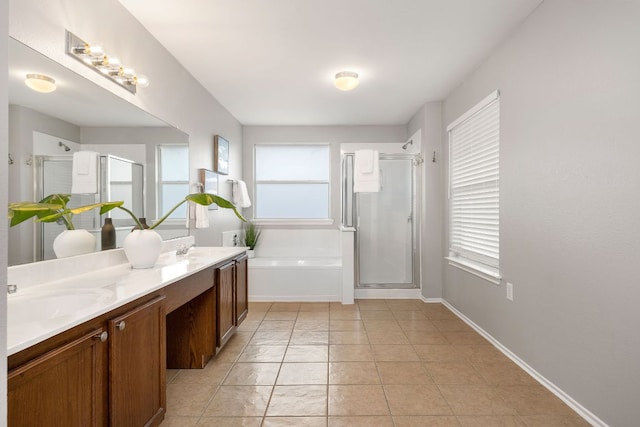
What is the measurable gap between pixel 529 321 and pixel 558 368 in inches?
13.8

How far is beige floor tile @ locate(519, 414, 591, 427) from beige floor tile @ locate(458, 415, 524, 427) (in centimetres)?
3

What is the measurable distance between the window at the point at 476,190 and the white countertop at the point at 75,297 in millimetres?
2337

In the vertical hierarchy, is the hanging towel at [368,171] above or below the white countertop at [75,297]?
above

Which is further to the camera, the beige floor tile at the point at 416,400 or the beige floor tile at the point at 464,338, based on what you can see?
the beige floor tile at the point at 464,338

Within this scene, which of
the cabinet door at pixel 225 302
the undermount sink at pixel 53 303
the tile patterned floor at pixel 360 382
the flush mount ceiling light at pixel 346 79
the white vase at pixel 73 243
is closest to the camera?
the undermount sink at pixel 53 303

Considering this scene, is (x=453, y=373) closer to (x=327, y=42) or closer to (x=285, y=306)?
(x=285, y=306)

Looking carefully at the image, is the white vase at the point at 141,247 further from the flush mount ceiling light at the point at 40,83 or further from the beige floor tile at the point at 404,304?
the beige floor tile at the point at 404,304

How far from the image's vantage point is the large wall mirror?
5.01ft

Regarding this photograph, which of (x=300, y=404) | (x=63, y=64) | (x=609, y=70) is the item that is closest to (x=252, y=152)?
(x=63, y=64)

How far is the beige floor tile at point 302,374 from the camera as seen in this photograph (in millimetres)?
2332

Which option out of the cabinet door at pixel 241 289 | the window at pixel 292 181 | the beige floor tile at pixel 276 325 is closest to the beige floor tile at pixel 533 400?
the beige floor tile at pixel 276 325

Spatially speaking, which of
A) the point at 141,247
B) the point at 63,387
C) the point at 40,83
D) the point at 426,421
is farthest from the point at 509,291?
the point at 40,83

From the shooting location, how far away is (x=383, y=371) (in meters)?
2.47

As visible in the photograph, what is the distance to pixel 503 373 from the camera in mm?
2420
